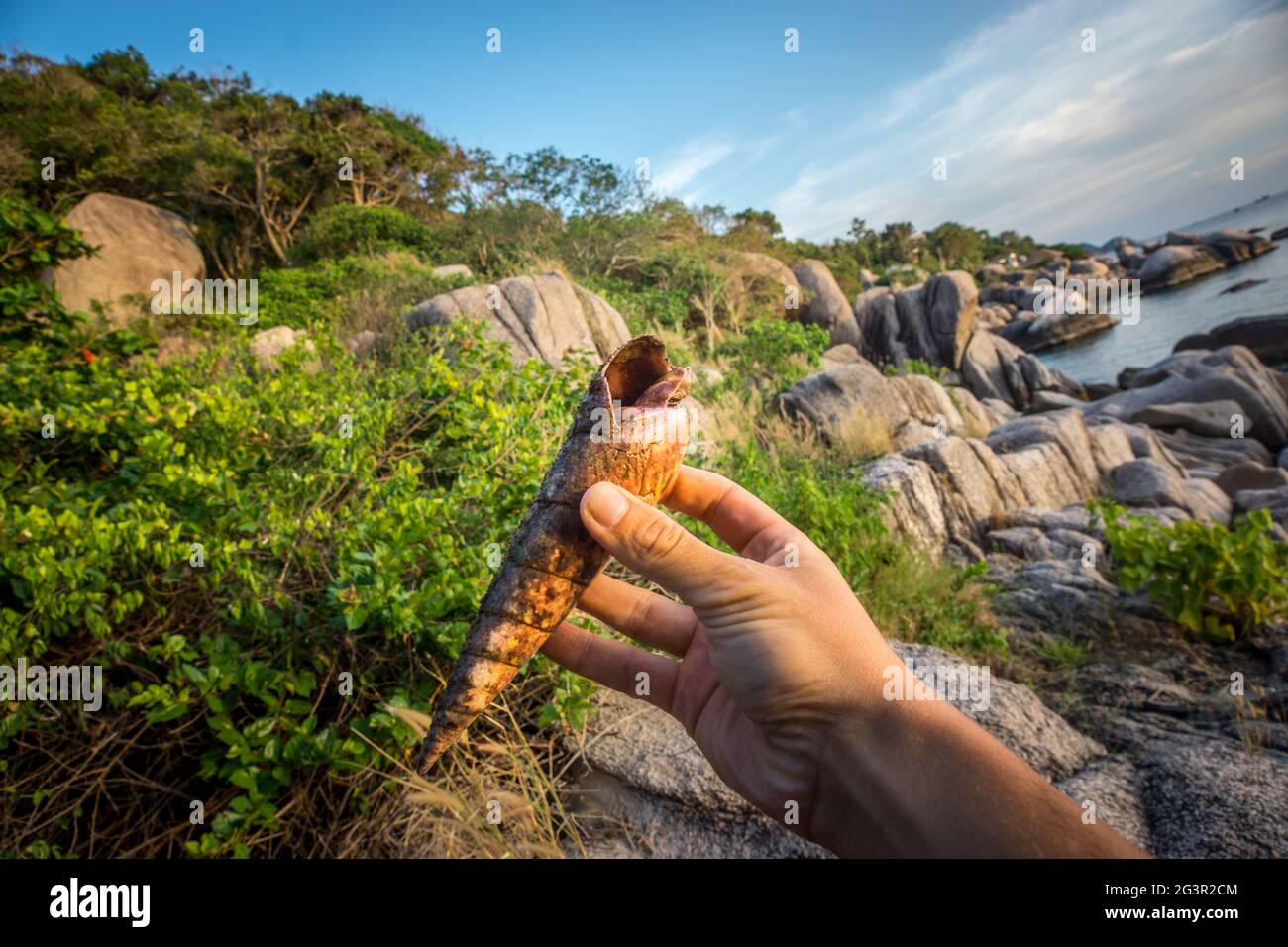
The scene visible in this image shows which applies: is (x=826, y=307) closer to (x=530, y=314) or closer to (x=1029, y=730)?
(x=530, y=314)

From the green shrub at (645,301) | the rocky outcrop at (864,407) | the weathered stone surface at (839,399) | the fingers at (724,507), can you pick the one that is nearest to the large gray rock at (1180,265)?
the green shrub at (645,301)

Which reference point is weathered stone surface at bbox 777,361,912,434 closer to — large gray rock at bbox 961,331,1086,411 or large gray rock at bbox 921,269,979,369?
large gray rock at bbox 961,331,1086,411

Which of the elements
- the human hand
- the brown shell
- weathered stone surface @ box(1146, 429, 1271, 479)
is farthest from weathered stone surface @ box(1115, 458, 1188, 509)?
the brown shell

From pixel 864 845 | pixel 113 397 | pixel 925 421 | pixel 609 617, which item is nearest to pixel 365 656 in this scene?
pixel 609 617

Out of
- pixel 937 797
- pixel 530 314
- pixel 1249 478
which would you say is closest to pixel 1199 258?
pixel 1249 478

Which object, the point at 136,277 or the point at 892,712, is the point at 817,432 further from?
the point at 136,277
